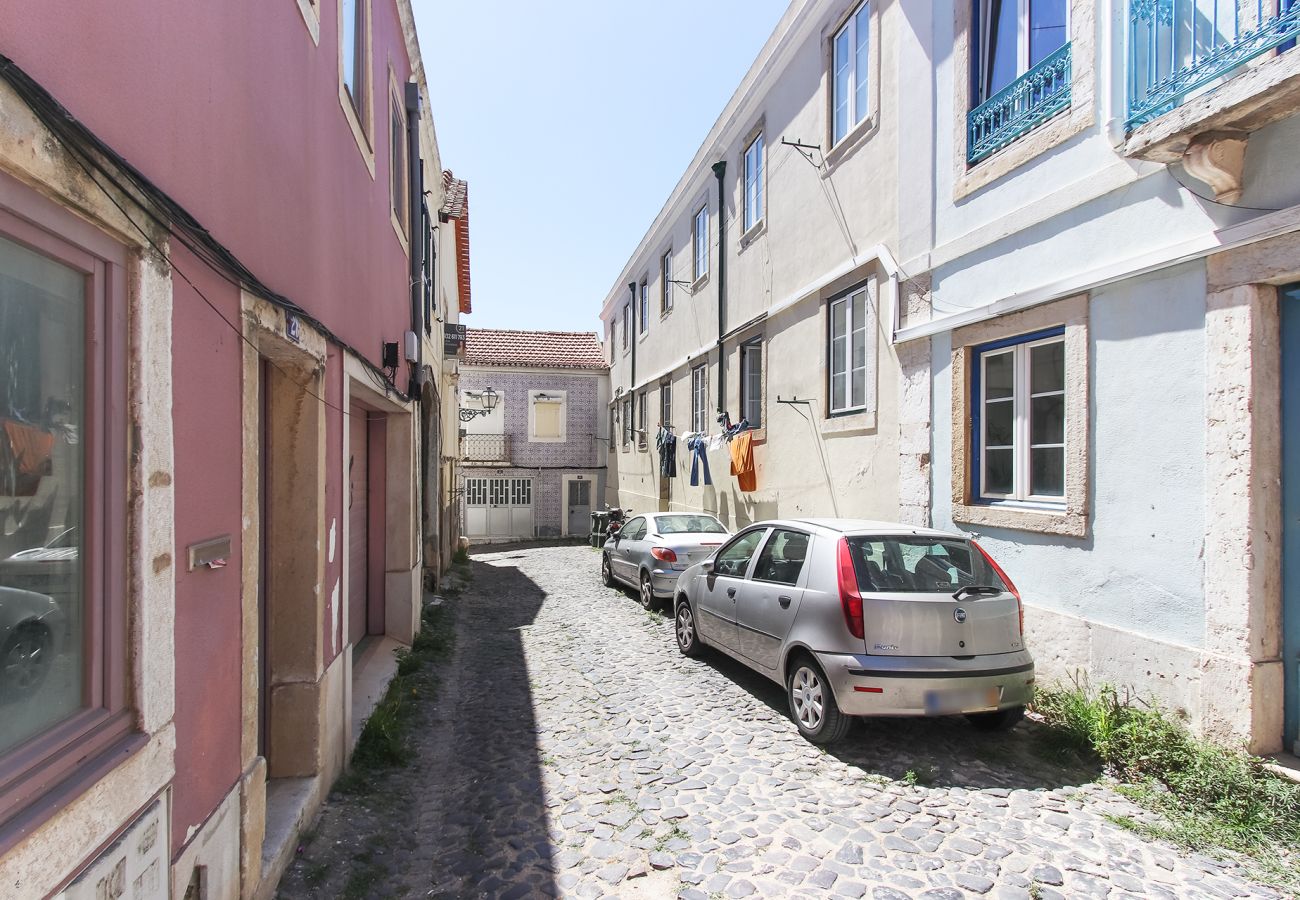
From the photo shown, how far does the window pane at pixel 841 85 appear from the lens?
28.2 feet

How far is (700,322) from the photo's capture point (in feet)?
46.1

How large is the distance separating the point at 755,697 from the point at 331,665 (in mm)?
3445

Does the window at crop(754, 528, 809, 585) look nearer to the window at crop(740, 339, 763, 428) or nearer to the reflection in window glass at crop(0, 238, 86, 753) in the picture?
the reflection in window glass at crop(0, 238, 86, 753)

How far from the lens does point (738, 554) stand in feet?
21.9

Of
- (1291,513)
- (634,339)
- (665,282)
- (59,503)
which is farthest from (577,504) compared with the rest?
(59,503)

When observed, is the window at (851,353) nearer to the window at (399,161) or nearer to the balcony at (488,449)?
the window at (399,161)

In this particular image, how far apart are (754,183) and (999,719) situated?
9114mm

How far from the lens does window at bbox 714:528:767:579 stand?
20.9 feet

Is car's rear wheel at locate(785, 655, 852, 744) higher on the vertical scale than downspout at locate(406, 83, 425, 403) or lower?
lower

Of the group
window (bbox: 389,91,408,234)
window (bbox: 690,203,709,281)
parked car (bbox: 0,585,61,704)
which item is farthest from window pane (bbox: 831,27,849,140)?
parked car (bbox: 0,585,61,704)

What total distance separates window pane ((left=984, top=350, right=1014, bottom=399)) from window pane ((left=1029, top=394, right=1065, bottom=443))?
327mm

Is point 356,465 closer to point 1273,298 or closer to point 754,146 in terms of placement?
point 1273,298

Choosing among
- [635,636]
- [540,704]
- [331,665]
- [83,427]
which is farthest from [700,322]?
[83,427]

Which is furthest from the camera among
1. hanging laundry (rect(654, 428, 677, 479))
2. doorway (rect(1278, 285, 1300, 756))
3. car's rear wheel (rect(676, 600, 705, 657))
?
hanging laundry (rect(654, 428, 677, 479))
